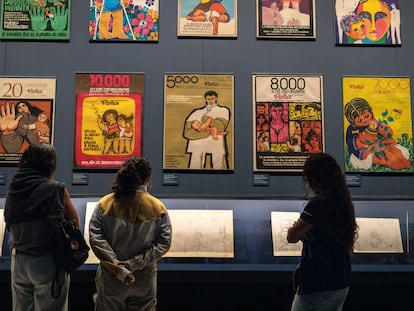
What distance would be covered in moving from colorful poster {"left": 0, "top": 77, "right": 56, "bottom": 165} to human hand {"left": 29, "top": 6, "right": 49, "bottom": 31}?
1.67 ft

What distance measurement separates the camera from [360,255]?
4.57 m

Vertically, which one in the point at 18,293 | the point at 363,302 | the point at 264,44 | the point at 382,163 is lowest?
the point at 363,302

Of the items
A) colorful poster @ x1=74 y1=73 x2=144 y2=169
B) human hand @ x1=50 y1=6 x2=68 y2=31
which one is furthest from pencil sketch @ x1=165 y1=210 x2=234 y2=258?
human hand @ x1=50 y1=6 x2=68 y2=31

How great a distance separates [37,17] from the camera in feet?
15.8

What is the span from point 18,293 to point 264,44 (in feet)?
10.3

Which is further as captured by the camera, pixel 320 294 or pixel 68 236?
pixel 68 236

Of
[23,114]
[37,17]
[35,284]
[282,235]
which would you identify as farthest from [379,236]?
[37,17]

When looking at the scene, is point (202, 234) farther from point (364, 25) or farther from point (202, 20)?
point (364, 25)

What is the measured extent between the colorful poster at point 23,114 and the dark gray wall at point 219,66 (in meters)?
0.08

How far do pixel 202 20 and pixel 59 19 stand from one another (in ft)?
4.47

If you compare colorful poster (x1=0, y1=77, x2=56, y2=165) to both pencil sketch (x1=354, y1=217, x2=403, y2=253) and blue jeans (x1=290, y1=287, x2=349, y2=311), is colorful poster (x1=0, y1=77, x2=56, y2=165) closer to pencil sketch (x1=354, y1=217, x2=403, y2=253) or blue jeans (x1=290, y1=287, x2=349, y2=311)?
blue jeans (x1=290, y1=287, x2=349, y2=311)

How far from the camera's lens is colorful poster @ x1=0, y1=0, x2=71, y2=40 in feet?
15.9

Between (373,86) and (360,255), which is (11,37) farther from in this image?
(360,255)

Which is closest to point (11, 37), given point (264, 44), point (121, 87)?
point (121, 87)
